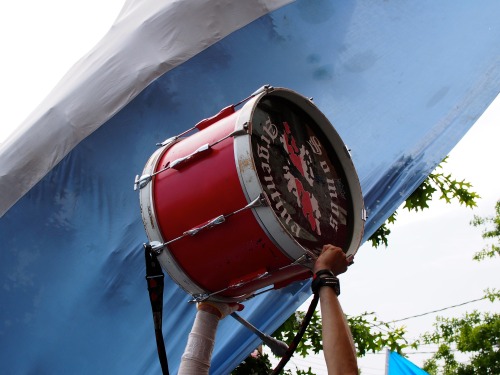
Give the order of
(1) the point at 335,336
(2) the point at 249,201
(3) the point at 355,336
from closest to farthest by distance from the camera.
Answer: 1. (1) the point at 335,336
2. (2) the point at 249,201
3. (3) the point at 355,336

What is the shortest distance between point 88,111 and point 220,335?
0.90m

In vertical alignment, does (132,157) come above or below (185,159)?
above

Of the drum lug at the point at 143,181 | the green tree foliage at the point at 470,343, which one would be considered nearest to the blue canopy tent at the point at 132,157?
the drum lug at the point at 143,181

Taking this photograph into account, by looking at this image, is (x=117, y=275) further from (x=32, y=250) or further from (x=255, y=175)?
(x=255, y=175)

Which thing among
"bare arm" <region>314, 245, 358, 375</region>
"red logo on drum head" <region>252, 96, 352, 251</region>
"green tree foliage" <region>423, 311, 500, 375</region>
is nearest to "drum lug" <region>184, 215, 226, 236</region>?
"red logo on drum head" <region>252, 96, 352, 251</region>

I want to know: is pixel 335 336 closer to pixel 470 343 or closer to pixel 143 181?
pixel 143 181

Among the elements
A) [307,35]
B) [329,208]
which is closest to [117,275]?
[329,208]

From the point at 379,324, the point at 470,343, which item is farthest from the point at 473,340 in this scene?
the point at 379,324

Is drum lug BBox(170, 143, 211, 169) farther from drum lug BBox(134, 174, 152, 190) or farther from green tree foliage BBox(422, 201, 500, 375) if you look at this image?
green tree foliage BBox(422, 201, 500, 375)

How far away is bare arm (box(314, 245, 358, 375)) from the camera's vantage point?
1.31 meters

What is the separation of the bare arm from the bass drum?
0.12m

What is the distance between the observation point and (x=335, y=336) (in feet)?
4.44

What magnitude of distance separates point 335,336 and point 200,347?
1.54 feet

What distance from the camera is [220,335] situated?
7.74ft
